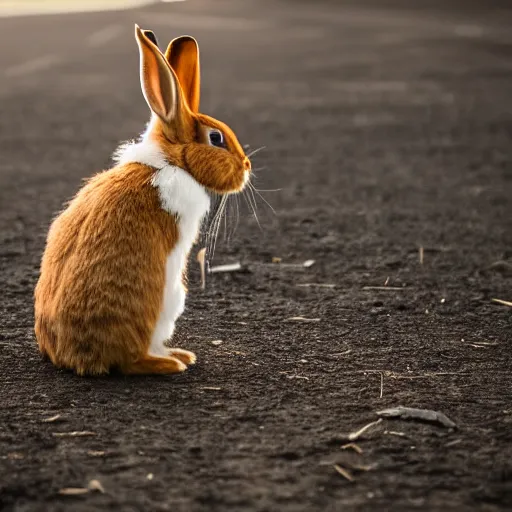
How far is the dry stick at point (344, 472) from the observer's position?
3113 mm

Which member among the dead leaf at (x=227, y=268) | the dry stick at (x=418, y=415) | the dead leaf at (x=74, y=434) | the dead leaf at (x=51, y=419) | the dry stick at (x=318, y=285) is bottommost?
the dead leaf at (x=74, y=434)

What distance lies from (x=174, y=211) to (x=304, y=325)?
1063 millimetres

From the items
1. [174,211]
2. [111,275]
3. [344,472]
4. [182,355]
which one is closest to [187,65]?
[174,211]

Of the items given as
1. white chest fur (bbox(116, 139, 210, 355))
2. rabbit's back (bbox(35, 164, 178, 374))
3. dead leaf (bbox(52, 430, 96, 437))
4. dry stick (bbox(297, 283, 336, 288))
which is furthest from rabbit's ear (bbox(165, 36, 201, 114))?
dead leaf (bbox(52, 430, 96, 437))

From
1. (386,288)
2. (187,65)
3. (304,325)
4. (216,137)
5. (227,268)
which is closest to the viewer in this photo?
(216,137)

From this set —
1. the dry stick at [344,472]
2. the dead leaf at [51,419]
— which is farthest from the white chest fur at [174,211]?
the dry stick at [344,472]

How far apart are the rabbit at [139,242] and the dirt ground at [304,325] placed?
0.48 ft

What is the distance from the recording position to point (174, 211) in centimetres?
385

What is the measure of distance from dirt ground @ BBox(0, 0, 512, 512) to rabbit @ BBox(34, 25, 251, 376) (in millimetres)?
145

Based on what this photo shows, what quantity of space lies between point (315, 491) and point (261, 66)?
39.0ft

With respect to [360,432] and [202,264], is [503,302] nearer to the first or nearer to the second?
[202,264]

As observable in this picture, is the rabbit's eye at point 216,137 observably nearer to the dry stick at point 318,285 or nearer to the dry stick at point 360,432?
the dry stick at point 360,432

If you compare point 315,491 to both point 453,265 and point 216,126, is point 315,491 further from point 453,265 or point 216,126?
point 453,265

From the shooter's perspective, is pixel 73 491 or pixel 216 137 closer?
pixel 73 491
